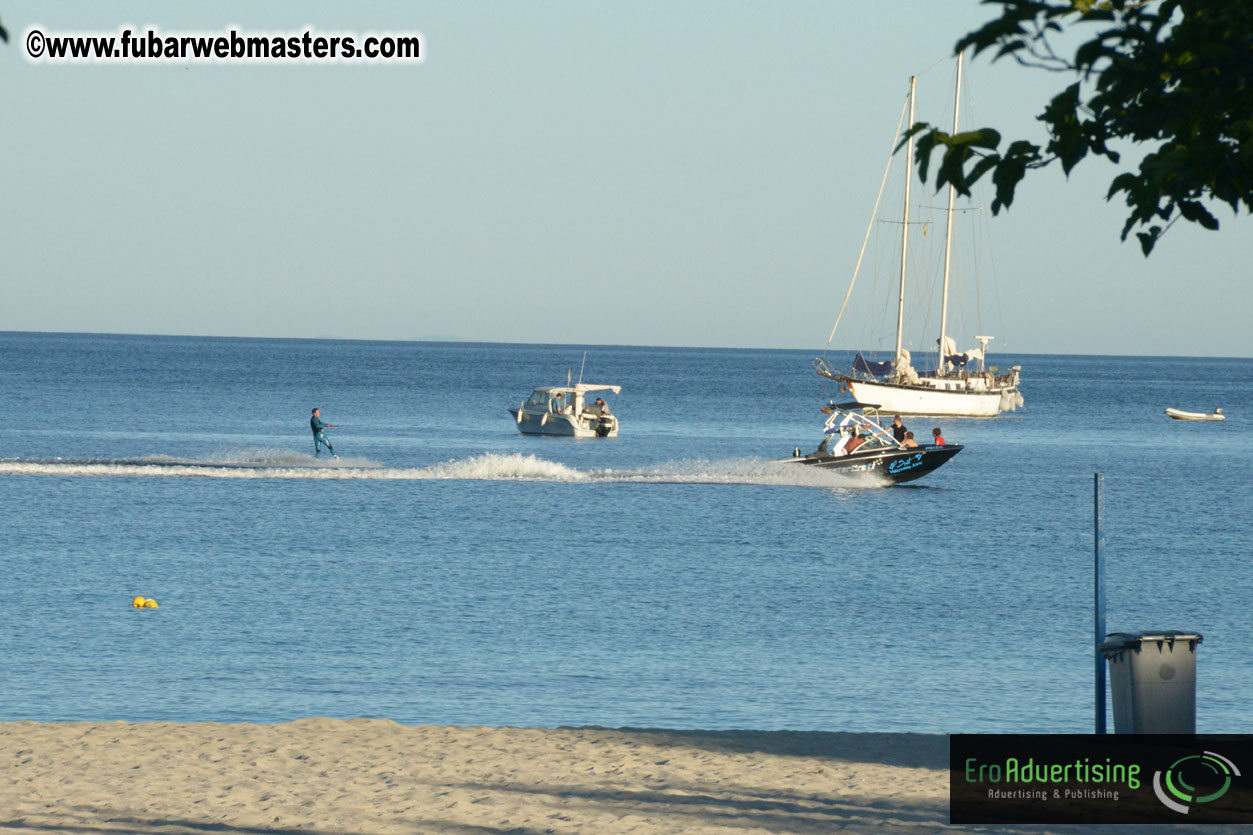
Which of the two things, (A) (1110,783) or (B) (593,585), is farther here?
(B) (593,585)

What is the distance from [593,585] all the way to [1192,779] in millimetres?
19189

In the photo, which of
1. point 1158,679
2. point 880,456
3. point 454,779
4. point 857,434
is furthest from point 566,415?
point 1158,679

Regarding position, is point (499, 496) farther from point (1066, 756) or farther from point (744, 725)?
point (1066, 756)

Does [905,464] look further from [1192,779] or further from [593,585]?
[1192,779]

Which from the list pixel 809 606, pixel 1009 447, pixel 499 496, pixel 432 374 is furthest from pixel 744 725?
pixel 432 374

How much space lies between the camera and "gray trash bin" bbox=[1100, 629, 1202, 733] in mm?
10227

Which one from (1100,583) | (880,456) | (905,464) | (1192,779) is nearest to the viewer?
(1192,779)

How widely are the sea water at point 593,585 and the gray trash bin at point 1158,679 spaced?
20.2 feet

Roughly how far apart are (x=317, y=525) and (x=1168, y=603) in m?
21.0

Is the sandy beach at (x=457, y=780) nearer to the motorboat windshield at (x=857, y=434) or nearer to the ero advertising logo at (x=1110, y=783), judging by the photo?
the ero advertising logo at (x=1110, y=783)

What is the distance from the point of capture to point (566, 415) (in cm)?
6981

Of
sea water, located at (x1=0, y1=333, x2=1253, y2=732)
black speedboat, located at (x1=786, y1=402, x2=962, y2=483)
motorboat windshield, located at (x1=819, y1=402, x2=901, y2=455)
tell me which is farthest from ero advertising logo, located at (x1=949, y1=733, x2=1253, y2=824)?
motorboat windshield, located at (x1=819, y1=402, x2=901, y2=455)

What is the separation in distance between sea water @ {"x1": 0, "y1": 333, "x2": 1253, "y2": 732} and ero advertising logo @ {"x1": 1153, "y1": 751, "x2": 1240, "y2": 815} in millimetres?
6262

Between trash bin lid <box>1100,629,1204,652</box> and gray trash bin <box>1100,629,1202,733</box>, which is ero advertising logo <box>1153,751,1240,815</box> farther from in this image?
trash bin lid <box>1100,629,1204,652</box>
